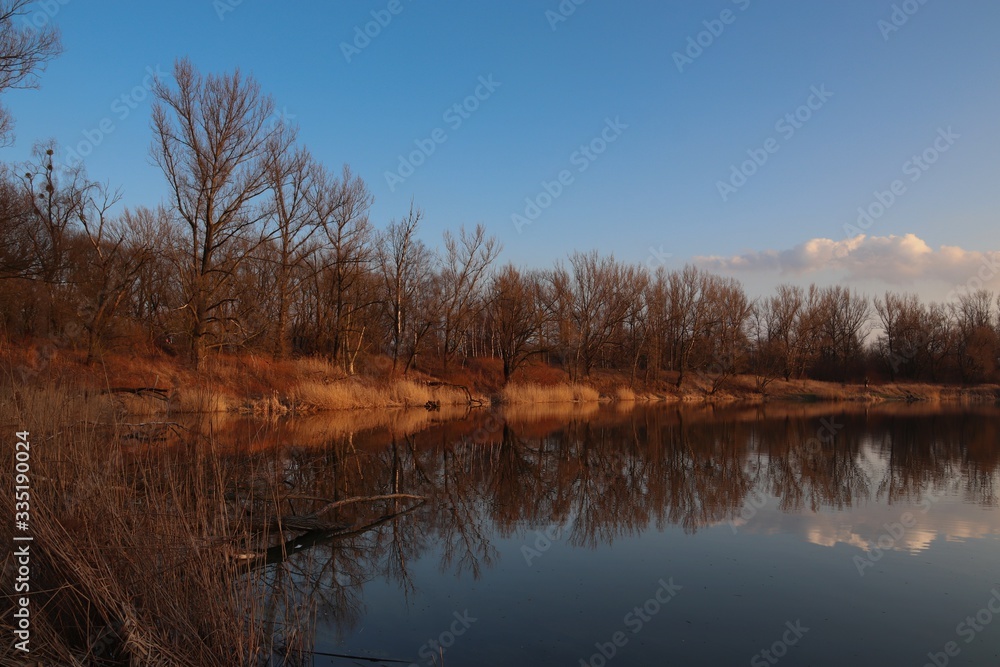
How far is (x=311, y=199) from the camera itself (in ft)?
99.5

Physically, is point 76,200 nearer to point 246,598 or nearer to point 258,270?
point 258,270

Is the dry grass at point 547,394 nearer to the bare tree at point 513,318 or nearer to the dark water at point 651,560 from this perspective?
the bare tree at point 513,318

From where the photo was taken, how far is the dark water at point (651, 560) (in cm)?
488

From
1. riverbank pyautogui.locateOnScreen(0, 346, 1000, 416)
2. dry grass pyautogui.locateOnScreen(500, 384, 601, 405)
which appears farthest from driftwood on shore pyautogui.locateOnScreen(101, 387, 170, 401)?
dry grass pyautogui.locateOnScreen(500, 384, 601, 405)

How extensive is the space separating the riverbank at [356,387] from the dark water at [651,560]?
3.24 m

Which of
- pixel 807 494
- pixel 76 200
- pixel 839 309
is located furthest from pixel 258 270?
pixel 839 309

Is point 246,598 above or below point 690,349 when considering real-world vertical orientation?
below

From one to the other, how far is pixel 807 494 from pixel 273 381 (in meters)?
19.2

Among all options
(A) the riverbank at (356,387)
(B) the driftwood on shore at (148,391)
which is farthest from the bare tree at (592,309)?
(B) the driftwood on shore at (148,391)

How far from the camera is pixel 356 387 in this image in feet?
83.3

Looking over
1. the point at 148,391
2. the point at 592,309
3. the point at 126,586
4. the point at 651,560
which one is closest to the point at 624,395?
the point at 592,309

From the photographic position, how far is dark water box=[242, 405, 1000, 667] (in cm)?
488

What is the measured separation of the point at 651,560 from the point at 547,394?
27.0 meters

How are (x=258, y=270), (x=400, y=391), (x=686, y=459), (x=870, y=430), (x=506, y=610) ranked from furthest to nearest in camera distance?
1. (x=258, y=270)
2. (x=400, y=391)
3. (x=870, y=430)
4. (x=686, y=459)
5. (x=506, y=610)
